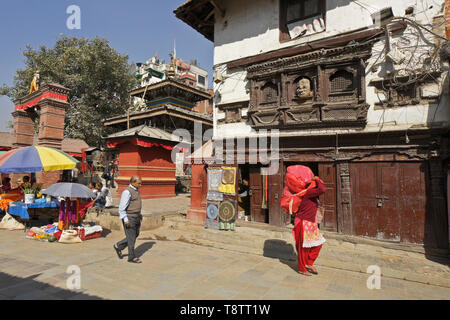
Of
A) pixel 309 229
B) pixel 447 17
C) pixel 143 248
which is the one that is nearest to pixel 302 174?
pixel 309 229

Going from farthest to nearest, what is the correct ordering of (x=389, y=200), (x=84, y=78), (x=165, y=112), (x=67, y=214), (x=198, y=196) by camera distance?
1. (x=84, y=78)
2. (x=165, y=112)
3. (x=198, y=196)
4. (x=67, y=214)
5. (x=389, y=200)

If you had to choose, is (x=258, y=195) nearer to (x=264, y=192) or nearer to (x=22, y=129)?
(x=264, y=192)

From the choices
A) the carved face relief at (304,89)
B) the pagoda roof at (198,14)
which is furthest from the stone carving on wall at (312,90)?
the pagoda roof at (198,14)

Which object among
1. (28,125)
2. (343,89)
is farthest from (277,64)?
(28,125)

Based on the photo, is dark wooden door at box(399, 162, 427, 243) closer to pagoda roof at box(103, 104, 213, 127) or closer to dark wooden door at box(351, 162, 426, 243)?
dark wooden door at box(351, 162, 426, 243)

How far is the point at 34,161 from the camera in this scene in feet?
29.0

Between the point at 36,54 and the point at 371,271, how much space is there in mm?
36547

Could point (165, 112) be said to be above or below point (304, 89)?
above

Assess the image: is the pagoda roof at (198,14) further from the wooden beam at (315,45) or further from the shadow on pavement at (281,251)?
the shadow on pavement at (281,251)

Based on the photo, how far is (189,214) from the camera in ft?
33.4

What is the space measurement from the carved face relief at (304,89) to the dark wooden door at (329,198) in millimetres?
2437

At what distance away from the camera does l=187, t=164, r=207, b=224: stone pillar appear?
9.90m

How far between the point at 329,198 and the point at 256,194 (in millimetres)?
2696

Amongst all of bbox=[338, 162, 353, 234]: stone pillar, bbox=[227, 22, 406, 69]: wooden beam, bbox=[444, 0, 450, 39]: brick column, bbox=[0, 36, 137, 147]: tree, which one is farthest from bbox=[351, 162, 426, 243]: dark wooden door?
bbox=[0, 36, 137, 147]: tree
